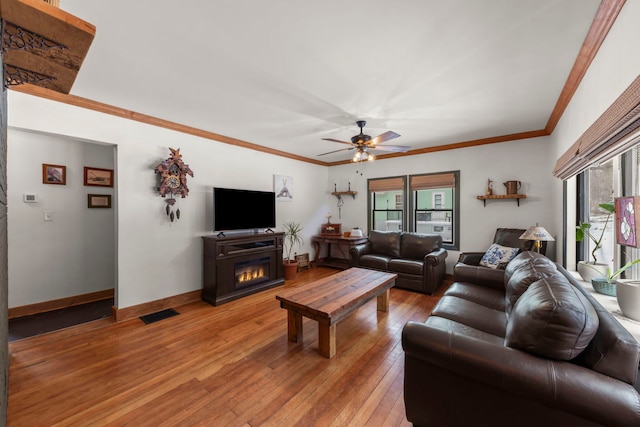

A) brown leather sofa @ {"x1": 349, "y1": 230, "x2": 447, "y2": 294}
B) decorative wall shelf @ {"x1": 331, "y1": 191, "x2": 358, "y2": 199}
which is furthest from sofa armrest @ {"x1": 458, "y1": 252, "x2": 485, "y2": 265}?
decorative wall shelf @ {"x1": 331, "y1": 191, "x2": 358, "y2": 199}

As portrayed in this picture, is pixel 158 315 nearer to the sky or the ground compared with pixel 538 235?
Answer: nearer to the ground

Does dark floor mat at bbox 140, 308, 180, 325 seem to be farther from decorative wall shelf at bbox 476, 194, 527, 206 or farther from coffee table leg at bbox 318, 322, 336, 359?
decorative wall shelf at bbox 476, 194, 527, 206

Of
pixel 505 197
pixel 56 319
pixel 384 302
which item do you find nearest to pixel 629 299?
pixel 384 302

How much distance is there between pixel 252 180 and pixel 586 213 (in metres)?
4.58

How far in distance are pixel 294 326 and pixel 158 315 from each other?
192 centimetres

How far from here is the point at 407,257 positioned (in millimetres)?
4625

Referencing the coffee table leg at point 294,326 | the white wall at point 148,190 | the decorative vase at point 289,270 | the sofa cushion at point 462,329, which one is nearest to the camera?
the sofa cushion at point 462,329

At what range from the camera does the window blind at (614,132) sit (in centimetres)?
124

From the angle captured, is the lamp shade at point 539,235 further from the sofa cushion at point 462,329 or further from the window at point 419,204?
the sofa cushion at point 462,329

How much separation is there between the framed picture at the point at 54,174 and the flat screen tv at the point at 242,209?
1.98 meters

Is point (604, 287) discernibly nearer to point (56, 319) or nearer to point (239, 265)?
point (239, 265)

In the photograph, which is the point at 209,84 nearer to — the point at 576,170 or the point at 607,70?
the point at 607,70

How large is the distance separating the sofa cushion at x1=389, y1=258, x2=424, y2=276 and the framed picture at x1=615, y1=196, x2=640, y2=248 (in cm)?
263

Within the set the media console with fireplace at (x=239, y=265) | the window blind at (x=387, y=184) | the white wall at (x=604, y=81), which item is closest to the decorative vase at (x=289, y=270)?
the media console with fireplace at (x=239, y=265)
